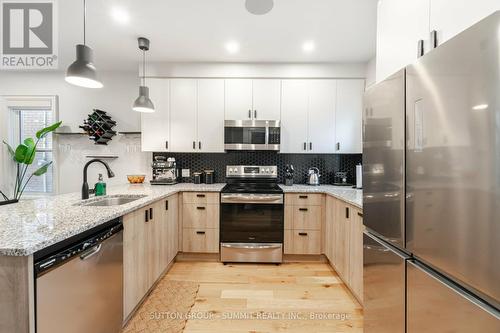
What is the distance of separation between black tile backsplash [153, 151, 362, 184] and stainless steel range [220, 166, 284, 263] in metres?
0.73

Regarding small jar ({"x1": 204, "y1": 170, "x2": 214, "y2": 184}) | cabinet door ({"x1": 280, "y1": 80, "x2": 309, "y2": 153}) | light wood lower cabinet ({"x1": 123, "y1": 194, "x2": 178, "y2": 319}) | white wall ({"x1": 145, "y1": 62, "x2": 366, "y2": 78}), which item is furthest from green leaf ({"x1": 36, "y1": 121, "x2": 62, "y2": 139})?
cabinet door ({"x1": 280, "y1": 80, "x2": 309, "y2": 153})

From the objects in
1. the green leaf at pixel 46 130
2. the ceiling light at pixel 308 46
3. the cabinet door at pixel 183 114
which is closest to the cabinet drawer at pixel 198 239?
the cabinet door at pixel 183 114

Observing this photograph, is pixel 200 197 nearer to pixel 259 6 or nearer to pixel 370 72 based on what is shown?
pixel 259 6

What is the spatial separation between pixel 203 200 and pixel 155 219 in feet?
2.60

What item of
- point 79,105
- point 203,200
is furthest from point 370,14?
point 79,105

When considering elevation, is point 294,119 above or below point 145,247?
above

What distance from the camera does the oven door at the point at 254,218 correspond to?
2867mm

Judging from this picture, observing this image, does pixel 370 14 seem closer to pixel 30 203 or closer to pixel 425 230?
pixel 425 230

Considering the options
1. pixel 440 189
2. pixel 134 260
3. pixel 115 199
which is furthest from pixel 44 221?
pixel 440 189

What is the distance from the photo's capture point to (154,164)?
3328mm

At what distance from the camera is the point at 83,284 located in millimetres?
1216

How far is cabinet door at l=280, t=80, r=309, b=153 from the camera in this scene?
10.6 feet

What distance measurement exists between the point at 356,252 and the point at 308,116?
192cm

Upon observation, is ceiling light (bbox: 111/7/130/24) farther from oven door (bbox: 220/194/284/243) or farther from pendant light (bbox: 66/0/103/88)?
oven door (bbox: 220/194/284/243)
